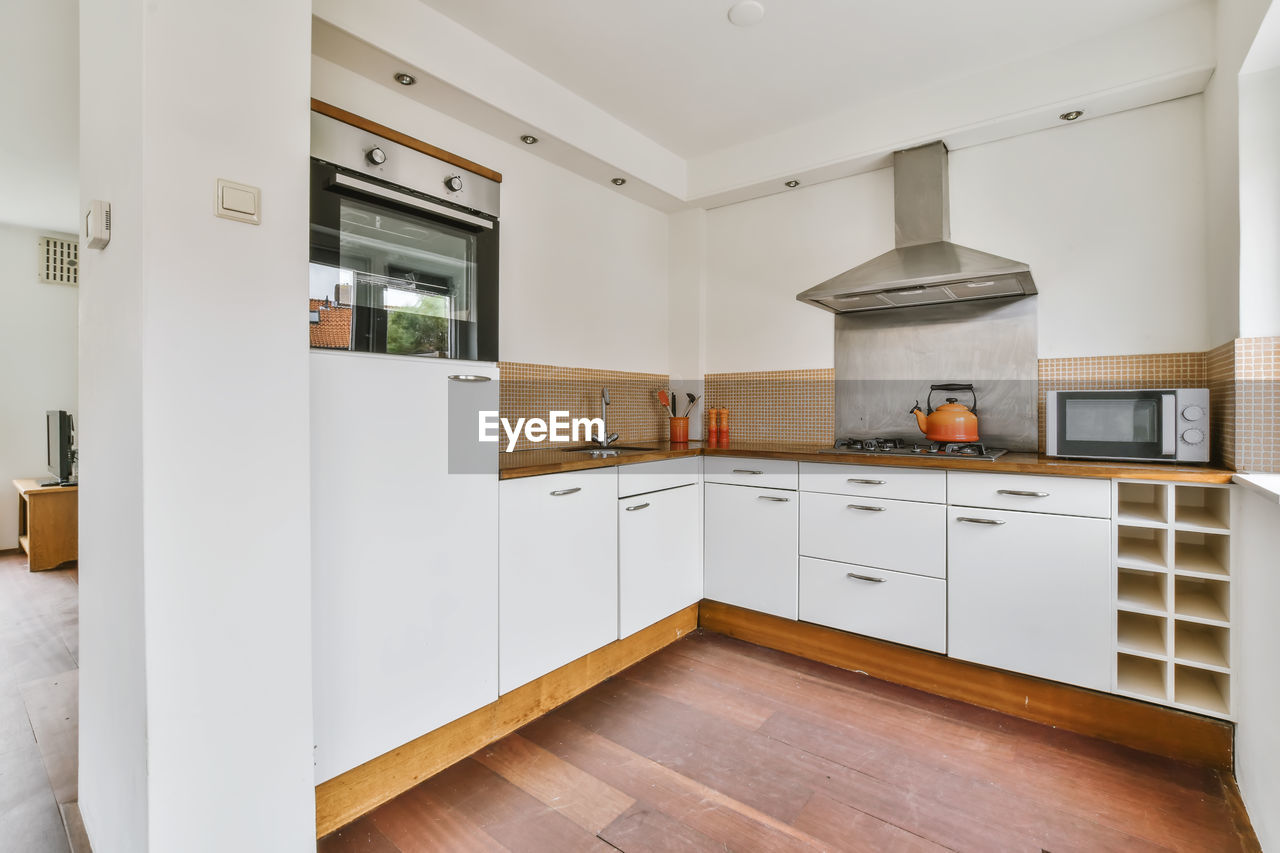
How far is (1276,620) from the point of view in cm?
149

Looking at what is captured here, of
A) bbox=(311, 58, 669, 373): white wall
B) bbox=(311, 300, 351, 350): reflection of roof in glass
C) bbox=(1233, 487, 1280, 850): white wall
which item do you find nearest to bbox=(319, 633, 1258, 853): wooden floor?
bbox=(1233, 487, 1280, 850): white wall

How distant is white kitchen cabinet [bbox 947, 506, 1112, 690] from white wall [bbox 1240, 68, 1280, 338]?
800mm

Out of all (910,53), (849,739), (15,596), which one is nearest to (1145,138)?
(910,53)

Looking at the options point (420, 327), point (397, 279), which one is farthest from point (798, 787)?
point (397, 279)

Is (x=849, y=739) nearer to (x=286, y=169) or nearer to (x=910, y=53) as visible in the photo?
(x=286, y=169)

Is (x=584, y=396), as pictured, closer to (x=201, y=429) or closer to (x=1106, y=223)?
(x=201, y=429)

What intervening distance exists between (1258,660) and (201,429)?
276 centimetres

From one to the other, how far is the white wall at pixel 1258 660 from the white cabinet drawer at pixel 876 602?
830 millimetres

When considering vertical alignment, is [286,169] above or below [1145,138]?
below

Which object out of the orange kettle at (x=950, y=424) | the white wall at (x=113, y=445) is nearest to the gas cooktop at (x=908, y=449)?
the orange kettle at (x=950, y=424)

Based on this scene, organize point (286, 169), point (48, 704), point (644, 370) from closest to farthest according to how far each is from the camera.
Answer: point (286, 169) < point (48, 704) < point (644, 370)

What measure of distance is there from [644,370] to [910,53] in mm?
1997

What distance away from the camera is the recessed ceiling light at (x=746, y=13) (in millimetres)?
2125

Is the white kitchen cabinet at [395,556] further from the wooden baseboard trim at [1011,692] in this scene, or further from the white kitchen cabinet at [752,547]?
the wooden baseboard trim at [1011,692]
